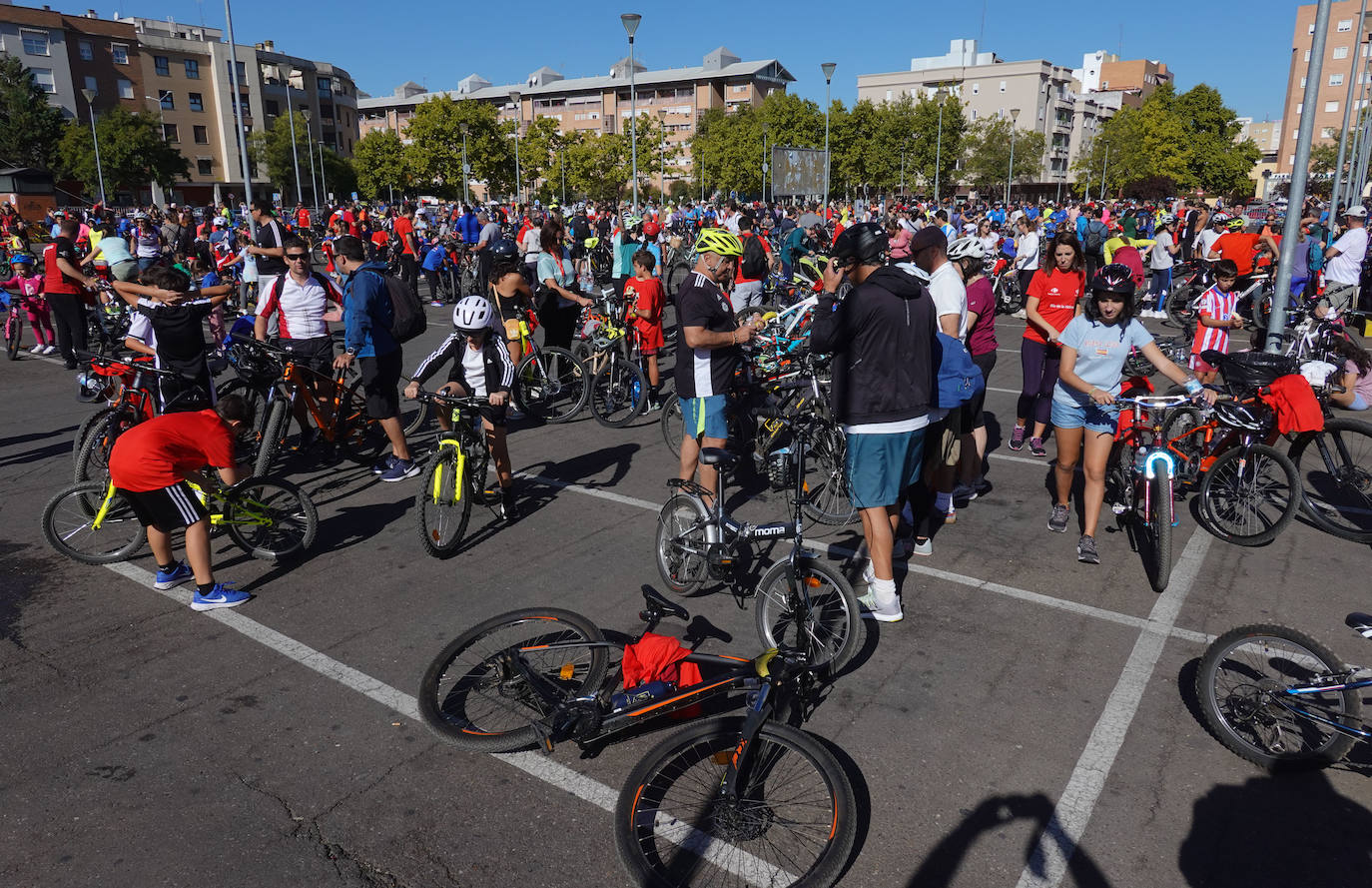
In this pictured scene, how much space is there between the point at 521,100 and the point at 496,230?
11077 cm

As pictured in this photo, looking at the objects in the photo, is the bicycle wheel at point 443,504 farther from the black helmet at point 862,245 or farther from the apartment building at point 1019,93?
the apartment building at point 1019,93

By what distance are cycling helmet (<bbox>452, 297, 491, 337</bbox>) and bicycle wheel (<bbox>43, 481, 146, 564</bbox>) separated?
2487mm


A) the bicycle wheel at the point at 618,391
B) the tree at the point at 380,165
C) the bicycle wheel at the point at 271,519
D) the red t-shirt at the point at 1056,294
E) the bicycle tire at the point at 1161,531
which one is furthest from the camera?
the tree at the point at 380,165

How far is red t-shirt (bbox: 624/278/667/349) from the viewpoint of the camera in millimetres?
9383

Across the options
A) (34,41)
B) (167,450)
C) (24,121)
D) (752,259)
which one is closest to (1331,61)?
(752,259)

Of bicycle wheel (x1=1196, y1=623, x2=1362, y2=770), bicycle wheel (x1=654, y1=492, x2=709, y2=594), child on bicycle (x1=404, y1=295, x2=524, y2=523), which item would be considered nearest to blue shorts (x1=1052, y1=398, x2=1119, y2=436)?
bicycle wheel (x1=1196, y1=623, x2=1362, y2=770)

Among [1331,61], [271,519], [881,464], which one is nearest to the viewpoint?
[881,464]

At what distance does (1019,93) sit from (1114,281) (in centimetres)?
10744

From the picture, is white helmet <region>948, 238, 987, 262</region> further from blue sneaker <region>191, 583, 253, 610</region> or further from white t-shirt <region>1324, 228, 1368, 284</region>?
white t-shirt <region>1324, 228, 1368, 284</region>

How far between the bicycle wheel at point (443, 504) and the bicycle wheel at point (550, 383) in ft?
11.4

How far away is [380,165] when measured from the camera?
2992 inches

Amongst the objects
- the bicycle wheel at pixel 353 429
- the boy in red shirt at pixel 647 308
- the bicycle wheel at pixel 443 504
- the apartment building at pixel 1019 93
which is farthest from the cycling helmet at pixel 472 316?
the apartment building at pixel 1019 93

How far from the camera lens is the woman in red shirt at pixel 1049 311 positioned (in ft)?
23.3

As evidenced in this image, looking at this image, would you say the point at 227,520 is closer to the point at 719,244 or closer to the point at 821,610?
the point at 719,244
